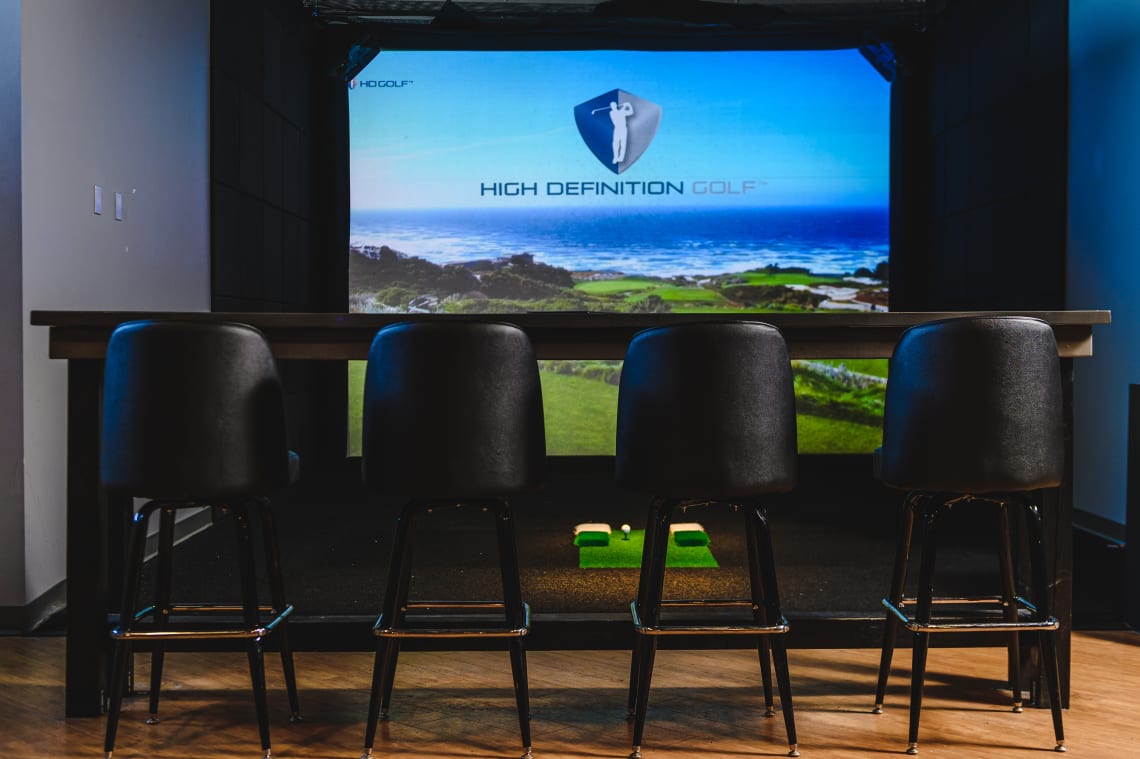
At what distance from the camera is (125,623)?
2.02 meters

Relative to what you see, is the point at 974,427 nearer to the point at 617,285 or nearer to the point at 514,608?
the point at 514,608

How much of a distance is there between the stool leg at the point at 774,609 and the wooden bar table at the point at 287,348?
46 cm

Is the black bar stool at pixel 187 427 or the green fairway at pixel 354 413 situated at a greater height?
the black bar stool at pixel 187 427

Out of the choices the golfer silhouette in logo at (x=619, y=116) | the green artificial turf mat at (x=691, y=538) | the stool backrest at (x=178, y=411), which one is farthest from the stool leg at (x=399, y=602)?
the golfer silhouette in logo at (x=619, y=116)

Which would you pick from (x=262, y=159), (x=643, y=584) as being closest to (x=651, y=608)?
(x=643, y=584)

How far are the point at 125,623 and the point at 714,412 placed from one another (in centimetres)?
146

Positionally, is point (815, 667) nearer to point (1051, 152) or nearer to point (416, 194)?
point (1051, 152)

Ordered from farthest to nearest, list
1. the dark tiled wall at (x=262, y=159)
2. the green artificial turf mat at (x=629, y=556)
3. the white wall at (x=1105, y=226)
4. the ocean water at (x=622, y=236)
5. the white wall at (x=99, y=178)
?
the ocean water at (x=622, y=236) < the dark tiled wall at (x=262, y=159) < the white wall at (x=1105, y=226) < the green artificial turf mat at (x=629, y=556) < the white wall at (x=99, y=178)

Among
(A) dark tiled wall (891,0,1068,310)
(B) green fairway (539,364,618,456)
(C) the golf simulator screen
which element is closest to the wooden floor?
(A) dark tiled wall (891,0,1068,310)

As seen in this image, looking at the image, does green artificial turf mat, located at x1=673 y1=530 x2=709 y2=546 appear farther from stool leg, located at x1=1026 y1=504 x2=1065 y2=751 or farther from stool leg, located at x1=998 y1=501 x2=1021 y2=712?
stool leg, located at x1=1026 y1=504 x2=1065 y2=751

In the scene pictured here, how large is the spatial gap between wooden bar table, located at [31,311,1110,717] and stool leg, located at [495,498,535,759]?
44cm

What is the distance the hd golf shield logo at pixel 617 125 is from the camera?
6.59 metres

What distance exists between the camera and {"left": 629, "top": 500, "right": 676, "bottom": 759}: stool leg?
6.49ft

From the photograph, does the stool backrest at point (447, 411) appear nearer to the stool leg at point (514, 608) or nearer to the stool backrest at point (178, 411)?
the stool leg at point (514, 608)
